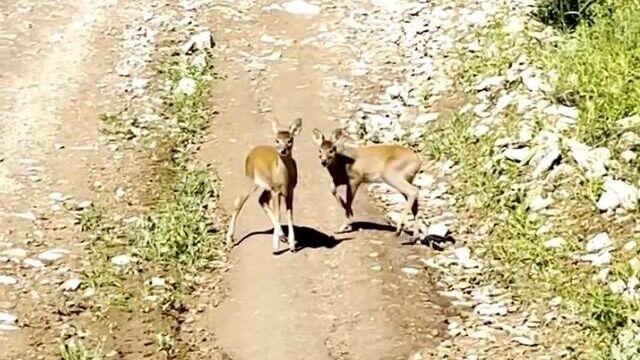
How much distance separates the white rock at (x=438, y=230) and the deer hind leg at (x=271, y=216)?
1767mm

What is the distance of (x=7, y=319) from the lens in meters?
11.3

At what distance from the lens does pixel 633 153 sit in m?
12.9

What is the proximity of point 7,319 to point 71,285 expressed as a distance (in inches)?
34.1

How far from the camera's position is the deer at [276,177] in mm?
12719

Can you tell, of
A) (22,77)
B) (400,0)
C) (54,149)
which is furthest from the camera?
(400,0)

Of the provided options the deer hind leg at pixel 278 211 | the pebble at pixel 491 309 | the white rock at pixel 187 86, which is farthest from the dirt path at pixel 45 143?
the pebble at pixel 491 309

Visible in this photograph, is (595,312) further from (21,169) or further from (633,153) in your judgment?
(21,169)

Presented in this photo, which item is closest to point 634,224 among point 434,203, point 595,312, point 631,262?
point 631,262

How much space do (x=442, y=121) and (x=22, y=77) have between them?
702cm

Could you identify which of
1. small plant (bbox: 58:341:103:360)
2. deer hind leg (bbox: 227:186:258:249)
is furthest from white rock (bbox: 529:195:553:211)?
small plant (bbox: 58:341:103:360)

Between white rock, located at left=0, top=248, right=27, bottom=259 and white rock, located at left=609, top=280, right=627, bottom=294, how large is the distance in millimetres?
6279

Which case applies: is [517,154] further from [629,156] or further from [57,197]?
[57,197]

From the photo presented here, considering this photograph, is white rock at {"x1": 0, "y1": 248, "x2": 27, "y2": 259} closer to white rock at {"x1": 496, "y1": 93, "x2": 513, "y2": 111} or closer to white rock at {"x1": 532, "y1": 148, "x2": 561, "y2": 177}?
white rock at {"x1": 532, "y1": 148, "x2": 561, "y2": 177}

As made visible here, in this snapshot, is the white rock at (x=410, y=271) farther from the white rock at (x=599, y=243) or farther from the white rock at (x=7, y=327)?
the white rock at (x=7, y=327)
